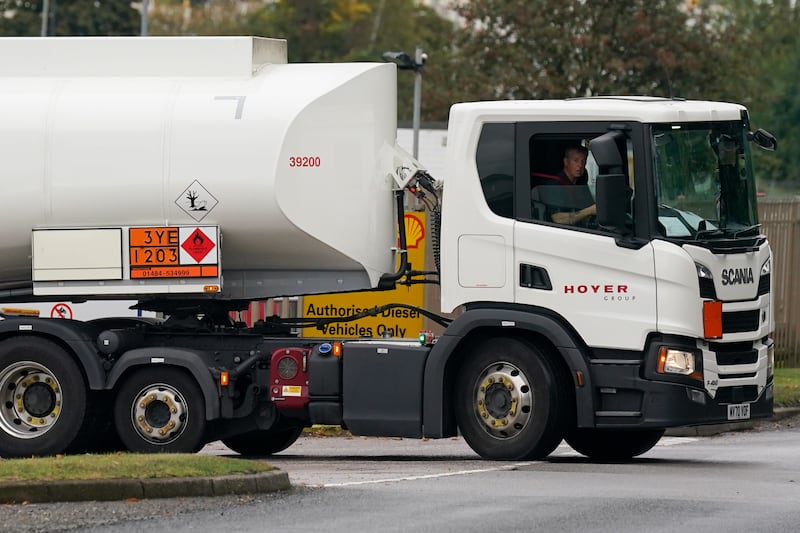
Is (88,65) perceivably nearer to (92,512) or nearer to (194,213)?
(194,213)

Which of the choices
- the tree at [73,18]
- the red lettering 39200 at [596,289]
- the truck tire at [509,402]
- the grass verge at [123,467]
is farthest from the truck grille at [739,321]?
the tree at [73,18]

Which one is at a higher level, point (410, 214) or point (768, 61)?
point (768, 61)

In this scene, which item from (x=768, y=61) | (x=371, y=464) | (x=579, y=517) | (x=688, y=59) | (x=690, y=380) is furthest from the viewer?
(x=768, y=61)

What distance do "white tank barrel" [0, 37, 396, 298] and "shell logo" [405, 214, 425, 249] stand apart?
82cm

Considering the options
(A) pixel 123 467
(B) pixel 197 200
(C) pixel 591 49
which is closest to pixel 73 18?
(C) pixel 591 49

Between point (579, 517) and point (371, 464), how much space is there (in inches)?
183

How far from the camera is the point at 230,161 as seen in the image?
16.5 m

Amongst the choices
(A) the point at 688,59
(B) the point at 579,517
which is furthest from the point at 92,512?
(A) the point at 688,59

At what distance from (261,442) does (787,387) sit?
814cm

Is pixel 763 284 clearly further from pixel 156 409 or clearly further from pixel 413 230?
pixel 156 409

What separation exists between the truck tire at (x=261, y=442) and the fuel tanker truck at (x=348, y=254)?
1.15m

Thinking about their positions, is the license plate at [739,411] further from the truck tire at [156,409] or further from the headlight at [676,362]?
the truck tire at [156,409]

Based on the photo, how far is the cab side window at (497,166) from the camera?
1600 cm

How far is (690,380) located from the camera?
15.4 m
